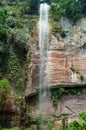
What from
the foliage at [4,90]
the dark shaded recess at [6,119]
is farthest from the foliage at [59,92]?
the foliage at [4,90]

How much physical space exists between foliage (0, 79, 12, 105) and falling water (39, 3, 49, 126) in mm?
1690

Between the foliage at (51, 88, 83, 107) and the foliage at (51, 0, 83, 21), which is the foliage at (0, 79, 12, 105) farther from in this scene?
the foliage at (51, 0, 83, 21)

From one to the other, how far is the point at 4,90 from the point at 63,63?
326 centimetres

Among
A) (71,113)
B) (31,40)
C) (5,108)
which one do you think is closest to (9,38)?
(31,40)

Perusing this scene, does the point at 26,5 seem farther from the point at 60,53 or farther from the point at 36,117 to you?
the point at 36,117

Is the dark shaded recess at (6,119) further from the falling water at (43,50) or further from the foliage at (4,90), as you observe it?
the falling water at (43,50)

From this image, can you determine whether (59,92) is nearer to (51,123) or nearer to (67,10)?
(51,123)

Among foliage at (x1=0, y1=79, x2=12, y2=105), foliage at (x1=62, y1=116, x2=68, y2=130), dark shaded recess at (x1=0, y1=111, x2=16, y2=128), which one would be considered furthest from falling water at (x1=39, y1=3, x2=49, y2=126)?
foliage at (x1=0, y1=79, x2=12, y2=105)

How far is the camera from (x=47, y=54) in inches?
696

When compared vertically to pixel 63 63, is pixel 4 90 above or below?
below

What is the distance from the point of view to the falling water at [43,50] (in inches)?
680

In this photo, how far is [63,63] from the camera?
17547 millimetres

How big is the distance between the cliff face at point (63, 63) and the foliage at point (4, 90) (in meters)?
1.23

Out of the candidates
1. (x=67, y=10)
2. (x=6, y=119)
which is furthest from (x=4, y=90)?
(x=67, y=10)
